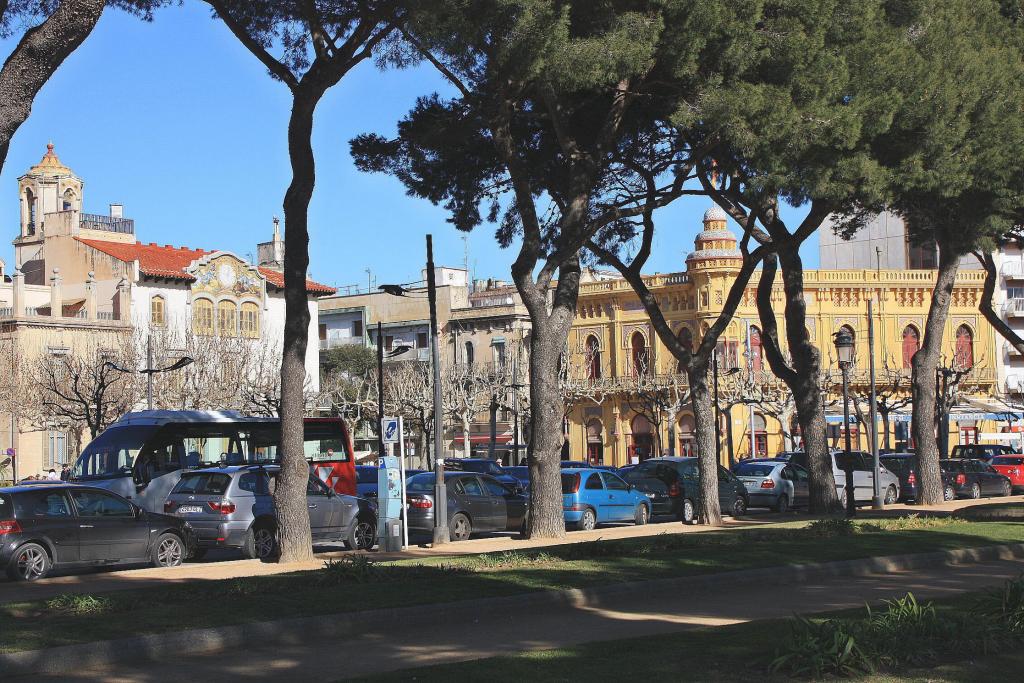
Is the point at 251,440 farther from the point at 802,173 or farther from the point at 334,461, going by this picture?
the point at 802,173

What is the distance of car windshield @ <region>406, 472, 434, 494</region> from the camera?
88.7ft

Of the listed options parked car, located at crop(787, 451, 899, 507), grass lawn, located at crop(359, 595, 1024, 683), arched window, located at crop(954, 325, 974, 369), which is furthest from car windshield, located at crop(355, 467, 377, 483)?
arched window, located at crop(954, 325, 974, 369)

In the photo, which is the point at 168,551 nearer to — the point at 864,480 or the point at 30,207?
the point at 864,480

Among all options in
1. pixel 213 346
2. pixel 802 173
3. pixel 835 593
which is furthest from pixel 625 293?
pixel 835 593

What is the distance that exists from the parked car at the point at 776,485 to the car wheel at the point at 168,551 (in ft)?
57.8

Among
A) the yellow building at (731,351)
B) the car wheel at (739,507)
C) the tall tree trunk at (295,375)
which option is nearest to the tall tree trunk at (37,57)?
the tall tree trunk at (295,375)

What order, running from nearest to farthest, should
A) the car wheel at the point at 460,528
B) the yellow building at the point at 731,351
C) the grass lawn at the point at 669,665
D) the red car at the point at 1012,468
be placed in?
the grass lawn at the point at 669,665
the car wheel at the point at 460,528
the red car at the point at 1012,468
the yellow building at the point at 731,351

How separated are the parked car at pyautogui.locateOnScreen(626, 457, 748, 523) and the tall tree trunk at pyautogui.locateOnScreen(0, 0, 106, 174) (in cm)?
2060

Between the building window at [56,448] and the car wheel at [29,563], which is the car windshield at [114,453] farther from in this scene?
the building window at [56,448]

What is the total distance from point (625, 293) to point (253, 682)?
60871 mm

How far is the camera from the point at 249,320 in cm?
7031

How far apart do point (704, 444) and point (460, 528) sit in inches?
205

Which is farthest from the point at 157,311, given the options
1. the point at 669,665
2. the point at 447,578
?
the point at 669,665

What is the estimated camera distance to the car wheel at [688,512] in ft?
100
